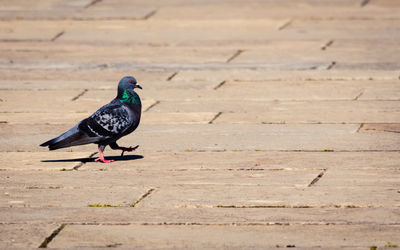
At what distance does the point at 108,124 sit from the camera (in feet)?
32.8

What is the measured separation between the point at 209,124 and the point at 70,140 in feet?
8.48

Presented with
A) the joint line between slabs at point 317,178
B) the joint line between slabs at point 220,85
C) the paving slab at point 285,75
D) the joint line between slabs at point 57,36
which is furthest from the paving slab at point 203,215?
the joint line between slabs at point 57,36

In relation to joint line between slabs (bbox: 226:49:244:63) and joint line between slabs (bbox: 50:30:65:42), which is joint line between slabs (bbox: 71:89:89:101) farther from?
joint line between slabs (bbox: 50:30:65:42)

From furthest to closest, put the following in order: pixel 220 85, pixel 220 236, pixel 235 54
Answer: pixel 235 54
pixel 220 85
pixel 220 236

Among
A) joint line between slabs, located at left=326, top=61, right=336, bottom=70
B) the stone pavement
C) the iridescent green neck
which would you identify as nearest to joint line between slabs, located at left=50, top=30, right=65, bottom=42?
the stone pavement

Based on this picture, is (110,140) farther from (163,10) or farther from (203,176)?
(163,10)

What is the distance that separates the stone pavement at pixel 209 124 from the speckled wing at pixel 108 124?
1.25ft

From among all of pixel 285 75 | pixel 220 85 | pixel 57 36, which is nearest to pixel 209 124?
pixel 220 85

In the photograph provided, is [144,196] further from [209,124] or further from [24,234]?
[209,124]

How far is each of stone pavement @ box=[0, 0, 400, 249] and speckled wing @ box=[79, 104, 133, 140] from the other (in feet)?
1.25

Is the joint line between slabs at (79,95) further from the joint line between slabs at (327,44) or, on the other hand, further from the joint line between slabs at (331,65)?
the joint line between slabs at (327,44)

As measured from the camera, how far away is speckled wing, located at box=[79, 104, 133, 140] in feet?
32.8

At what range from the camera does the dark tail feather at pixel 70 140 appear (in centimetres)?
988

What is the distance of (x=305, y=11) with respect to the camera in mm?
19781
